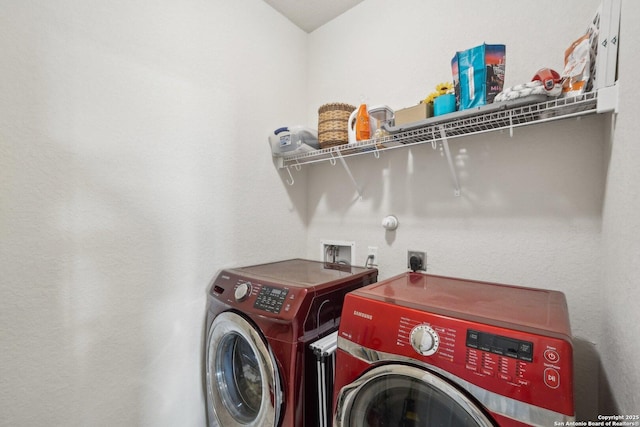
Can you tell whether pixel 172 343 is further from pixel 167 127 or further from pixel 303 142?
pixel 303 142

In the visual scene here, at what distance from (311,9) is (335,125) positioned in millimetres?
1035

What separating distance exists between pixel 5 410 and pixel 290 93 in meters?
2.24

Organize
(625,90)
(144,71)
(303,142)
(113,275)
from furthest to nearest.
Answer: (303,142) → (144,71) → (113,275) → (625,90)

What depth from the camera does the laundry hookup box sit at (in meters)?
1.13

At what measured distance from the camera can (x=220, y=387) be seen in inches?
58.8

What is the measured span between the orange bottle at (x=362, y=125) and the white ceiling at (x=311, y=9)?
0.96 m

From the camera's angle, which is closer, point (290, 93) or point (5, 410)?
point (5, 410)

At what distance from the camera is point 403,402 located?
35.3 inches

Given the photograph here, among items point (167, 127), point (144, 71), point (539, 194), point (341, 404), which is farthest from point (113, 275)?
point (539, 194)

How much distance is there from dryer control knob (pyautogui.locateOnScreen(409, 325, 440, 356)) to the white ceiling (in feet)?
7.14

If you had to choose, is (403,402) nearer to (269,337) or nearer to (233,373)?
(269,337)

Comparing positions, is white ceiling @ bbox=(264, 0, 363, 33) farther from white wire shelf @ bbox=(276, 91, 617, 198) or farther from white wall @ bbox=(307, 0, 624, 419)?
white wire shelf @ bbox=(276, 91, 617, 198)

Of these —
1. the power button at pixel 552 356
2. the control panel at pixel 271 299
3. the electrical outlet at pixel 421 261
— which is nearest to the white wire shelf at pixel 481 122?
the electrical outlet at pixel 421 261

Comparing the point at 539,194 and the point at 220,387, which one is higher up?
the point at 539,194
